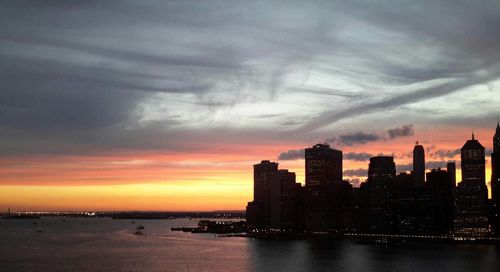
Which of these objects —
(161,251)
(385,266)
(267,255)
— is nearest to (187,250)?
(161,251)

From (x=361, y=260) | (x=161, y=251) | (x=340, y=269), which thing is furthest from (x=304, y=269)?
(x=161, y=251)

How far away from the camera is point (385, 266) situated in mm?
152375

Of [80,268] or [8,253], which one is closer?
[80,268]

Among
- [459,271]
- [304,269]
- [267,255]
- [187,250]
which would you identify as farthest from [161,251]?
[459,271]

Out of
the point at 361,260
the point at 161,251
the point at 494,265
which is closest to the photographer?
the point at 494,265

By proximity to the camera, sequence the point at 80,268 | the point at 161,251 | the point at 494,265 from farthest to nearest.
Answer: the point at 161,251 → the point at 494,265 → the point at 80,268

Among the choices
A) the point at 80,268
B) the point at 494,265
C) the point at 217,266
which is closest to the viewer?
the point at 80,268

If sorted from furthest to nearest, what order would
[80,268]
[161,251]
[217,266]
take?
[161,251]
[217,266]
[80,268]

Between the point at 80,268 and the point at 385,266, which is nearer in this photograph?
the point at 80,268

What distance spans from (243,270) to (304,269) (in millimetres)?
14834

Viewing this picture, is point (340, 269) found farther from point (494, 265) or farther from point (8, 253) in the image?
point (8, 253)

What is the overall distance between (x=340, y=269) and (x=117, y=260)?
5547 centimetres

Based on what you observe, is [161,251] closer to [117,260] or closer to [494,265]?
[117,260]

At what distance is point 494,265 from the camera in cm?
15462
